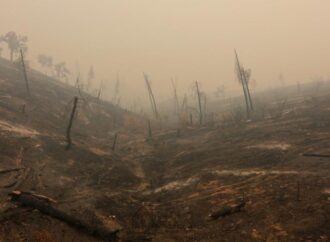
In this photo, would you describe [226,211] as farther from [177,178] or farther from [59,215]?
[59,215]

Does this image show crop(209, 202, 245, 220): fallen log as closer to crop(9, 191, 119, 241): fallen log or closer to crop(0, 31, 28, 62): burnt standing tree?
crop(9, 191, 119, 241): fallen log

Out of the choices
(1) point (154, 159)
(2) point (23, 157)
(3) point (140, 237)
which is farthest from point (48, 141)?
(3) point (140, 237)

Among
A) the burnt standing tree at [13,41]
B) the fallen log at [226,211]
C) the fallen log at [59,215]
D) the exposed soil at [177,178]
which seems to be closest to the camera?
the exposed soil at [177,178]

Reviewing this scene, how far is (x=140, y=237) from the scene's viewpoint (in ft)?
60.0

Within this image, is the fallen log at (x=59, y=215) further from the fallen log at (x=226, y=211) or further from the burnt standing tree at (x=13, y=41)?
the burnt standing tree at (x=13, y=41)

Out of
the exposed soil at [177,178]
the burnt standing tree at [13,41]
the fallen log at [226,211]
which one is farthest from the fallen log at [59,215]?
the burnt standing tree at [13,41]

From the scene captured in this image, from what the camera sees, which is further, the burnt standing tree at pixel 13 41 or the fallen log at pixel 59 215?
the burnt standing tree at pixel 13 41

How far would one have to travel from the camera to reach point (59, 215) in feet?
63.5

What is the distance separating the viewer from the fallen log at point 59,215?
18.2m

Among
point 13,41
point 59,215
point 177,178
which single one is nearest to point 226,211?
point 177,178

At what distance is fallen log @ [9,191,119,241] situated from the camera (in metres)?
18.2

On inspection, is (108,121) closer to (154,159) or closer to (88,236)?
(154,159)

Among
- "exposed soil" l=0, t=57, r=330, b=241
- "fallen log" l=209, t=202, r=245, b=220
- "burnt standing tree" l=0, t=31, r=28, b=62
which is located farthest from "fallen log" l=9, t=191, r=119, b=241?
"burnt standing tree" l=0, t=31, r=28, b=62

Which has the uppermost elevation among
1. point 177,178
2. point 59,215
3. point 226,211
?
point 59,215
